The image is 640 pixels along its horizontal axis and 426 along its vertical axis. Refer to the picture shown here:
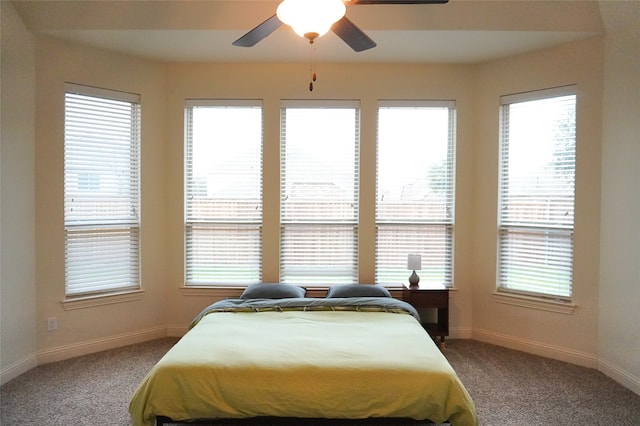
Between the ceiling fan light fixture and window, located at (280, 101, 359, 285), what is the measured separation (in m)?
2.05

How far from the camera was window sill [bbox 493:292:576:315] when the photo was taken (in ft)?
11.2

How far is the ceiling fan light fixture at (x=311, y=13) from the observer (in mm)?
1847

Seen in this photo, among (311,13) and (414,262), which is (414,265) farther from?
(311,13)

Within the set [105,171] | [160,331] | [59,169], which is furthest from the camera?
[160,331]

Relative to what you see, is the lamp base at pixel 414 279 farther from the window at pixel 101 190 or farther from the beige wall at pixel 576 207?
the window at pixel 101 190

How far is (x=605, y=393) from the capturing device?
2.82m

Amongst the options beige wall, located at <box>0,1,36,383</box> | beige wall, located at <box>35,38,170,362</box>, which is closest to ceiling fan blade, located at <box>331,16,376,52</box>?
beige wall, located at <box>35,38,170,362</box>

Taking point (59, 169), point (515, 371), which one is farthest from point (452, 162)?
point (59, 169)

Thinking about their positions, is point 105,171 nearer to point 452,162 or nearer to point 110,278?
point 110,278

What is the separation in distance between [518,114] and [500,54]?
0.62 meters

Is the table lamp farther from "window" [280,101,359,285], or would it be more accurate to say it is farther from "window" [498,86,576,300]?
"window" [498,86,576,300]

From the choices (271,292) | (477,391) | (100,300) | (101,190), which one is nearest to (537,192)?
(477,391)

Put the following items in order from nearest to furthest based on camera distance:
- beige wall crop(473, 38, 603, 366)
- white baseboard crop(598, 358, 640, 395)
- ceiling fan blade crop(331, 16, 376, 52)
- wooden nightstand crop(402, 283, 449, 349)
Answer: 1. ceiling fan blade crop(331, 16, 376, 52)
2. white baseboard crop(598, 358, 640, 395)
3. beige wall crop(473, 38, 603, 366)
4. wooden nightstand crop(402, 283, 449, 349)

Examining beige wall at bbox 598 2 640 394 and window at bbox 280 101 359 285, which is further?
window at bbox 280 101 359 285
